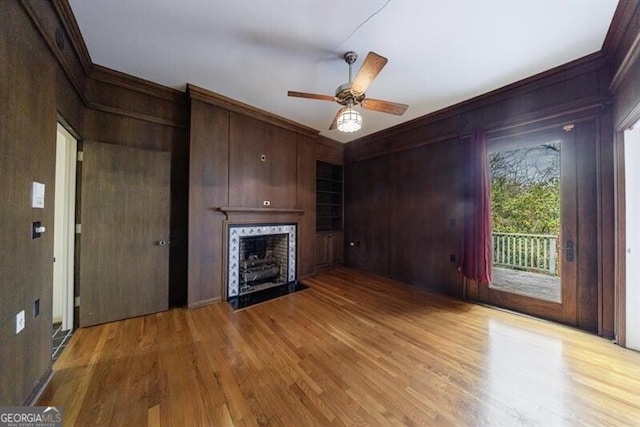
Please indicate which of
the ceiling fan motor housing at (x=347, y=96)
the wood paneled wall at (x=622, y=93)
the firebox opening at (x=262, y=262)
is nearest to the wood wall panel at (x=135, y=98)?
the firebox opening at (x=262, y=262)

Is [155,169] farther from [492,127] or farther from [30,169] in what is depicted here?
[492,127]

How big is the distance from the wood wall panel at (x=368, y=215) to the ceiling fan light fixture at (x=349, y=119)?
249 cm

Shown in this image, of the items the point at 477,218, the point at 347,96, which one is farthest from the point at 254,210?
the point at 477,218

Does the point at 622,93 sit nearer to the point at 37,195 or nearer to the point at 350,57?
the point at 350,57

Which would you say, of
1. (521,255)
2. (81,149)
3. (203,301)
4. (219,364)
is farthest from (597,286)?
(81,149)

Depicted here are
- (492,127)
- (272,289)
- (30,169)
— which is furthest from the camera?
(272,289)

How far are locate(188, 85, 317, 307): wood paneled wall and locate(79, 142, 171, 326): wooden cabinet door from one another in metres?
0.36

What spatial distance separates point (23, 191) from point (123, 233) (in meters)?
1.43

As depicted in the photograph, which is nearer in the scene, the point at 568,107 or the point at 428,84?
the point at 568,107

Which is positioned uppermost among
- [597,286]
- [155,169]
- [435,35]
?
[435,35]

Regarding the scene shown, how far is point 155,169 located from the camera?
299 cm

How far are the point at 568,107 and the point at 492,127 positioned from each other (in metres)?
0.72

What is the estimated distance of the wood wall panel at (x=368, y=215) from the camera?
474cm

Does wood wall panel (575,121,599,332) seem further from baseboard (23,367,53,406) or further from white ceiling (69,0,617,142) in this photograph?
baseboard (23,367,53,406)
